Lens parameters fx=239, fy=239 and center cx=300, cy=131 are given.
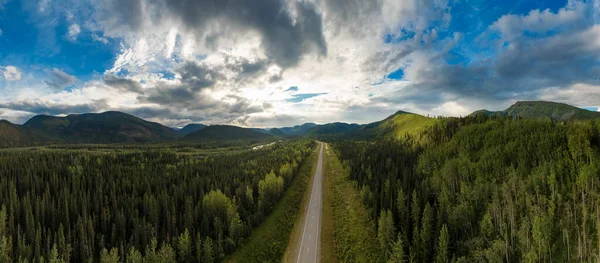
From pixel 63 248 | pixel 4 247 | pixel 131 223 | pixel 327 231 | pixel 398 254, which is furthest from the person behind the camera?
pixel 131 223

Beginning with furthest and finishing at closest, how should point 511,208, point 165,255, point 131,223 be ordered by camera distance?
1. point 131,223
2. point 511,208
3. point 165,255

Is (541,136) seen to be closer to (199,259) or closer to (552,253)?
(552,253)

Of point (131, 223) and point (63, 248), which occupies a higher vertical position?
point (131, 223)

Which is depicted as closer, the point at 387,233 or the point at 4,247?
the point at 4,247

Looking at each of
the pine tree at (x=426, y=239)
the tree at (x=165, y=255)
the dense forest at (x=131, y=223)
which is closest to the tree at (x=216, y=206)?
the dense forest at (x=131, y=223)

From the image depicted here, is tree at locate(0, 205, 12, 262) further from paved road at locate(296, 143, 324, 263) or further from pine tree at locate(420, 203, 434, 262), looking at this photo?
pine tree at locate(420, 203, 434, 262)

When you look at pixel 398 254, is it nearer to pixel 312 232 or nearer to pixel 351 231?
pixel 351 231

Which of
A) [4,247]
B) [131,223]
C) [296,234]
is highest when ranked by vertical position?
[4,247]

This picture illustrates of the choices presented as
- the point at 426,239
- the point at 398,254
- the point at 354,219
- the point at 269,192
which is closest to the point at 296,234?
the point at 354,219
